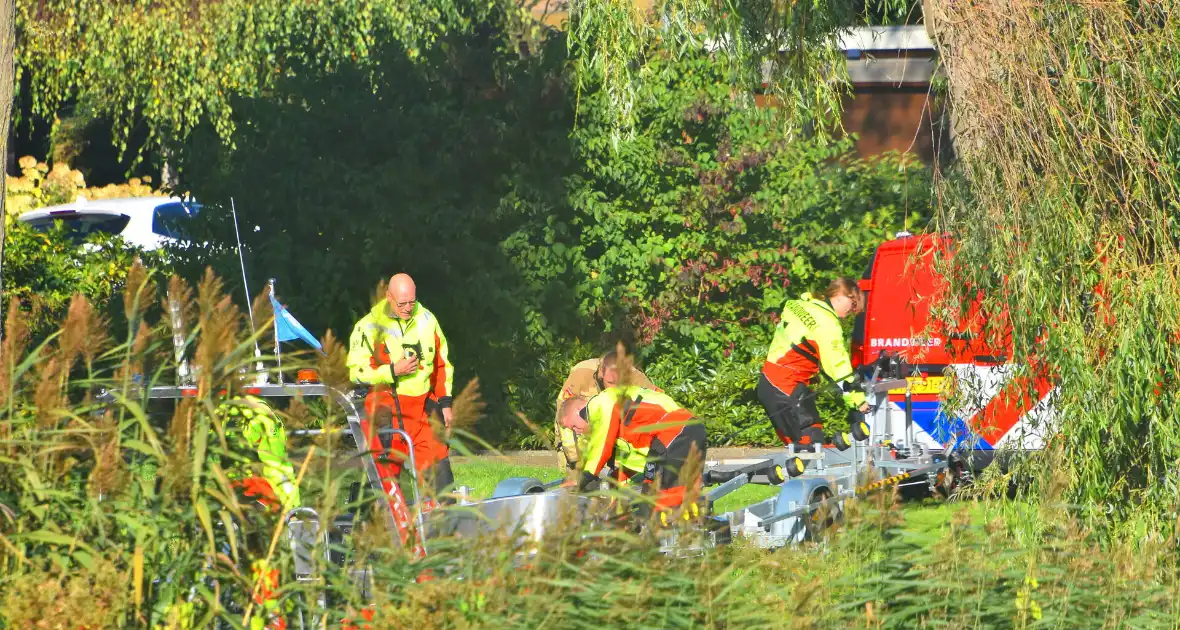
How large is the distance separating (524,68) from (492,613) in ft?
33.1

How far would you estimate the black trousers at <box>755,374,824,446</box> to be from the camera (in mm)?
10680

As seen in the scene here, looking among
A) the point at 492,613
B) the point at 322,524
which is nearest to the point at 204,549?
the point at 322,524

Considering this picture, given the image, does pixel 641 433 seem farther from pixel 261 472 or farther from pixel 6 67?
pixel 6 67

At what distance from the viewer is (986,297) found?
7.54 meters

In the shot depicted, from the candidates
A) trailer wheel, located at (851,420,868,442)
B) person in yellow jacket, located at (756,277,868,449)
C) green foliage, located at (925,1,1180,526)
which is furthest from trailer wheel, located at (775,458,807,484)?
green foliage, located at (925,1,1180,526)

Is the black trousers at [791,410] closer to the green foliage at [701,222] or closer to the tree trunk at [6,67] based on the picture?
the green foliage at [701,222]

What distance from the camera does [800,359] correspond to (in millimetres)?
10812

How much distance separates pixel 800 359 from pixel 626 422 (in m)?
3.83

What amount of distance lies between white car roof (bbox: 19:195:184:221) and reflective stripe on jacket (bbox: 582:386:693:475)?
15.1 meters

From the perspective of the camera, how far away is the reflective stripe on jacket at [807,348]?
34.1 feet

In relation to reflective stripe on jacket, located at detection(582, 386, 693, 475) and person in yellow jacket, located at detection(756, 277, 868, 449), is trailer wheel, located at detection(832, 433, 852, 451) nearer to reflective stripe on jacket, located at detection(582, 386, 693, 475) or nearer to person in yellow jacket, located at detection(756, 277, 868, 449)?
person in yellow jacket, located at detection(756, 277, 868, 449)

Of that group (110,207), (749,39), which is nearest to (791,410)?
(749,39)

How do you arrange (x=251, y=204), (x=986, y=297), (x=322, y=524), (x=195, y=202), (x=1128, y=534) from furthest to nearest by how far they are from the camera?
(x=195, y=202), (x=251, y=204), (x=986, y=297), (x=1128, y=534), (x=322, y=524)

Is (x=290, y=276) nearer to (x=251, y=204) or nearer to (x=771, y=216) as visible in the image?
(x=251, y=204)
